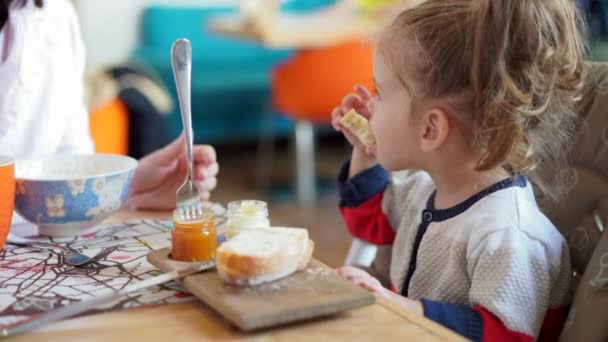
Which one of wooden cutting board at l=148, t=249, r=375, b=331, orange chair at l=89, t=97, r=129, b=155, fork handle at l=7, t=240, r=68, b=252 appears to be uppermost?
wooden cutting board at l=148, t=249, r=375, b=331

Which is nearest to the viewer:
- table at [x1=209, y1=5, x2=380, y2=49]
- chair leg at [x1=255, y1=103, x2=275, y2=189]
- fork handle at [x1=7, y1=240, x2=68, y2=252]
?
fork handle at [x1=7, y1=240, x2=68, y2=252]

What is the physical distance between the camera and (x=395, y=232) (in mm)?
1277

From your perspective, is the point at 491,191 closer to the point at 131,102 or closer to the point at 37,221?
the point at 37,221

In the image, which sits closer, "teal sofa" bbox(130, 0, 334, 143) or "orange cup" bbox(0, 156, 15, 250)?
"orange cup" bbox(0, 156, 15, 250)

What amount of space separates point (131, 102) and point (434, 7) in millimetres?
2227

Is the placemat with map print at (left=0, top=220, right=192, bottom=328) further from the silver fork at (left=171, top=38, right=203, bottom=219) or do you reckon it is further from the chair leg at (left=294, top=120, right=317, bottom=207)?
the chair leg at (left=294, top=120, right=317, bottom=207)

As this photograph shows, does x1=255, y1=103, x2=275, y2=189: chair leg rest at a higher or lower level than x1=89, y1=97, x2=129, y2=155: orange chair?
lower

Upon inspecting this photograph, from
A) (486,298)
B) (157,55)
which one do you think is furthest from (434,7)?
(157,55)

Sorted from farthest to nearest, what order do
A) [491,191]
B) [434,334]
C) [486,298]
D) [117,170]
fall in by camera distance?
1. [117,170]
2. [491,191]
3. [486,298]
4. [434,334]

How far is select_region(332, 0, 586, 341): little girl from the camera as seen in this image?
97 centimetres

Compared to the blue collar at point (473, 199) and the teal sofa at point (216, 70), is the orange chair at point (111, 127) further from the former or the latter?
the blue collar at point (473, 199)

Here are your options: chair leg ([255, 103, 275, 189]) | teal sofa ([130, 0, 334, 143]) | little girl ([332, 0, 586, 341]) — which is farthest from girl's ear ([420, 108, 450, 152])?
teal sofa ([130, 0, 334, 143])

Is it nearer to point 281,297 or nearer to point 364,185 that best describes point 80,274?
point 281,297

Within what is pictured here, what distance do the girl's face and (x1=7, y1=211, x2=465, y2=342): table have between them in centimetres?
31
